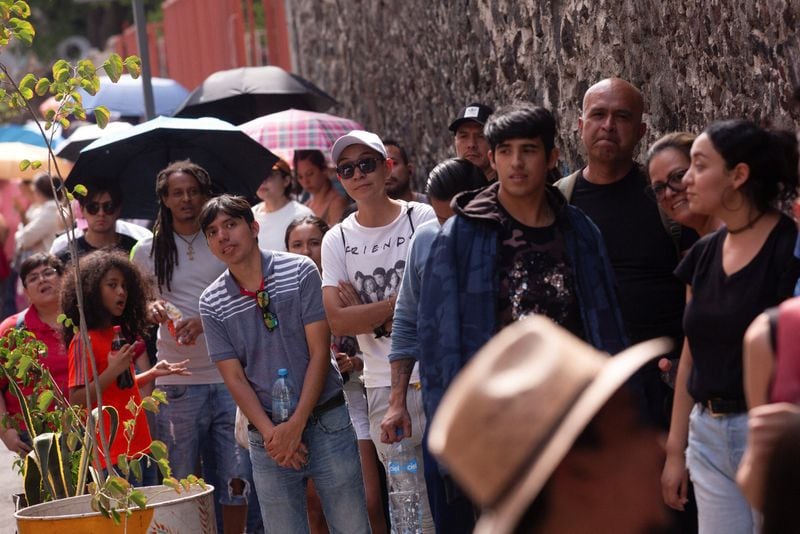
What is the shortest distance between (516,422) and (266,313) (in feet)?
13.8

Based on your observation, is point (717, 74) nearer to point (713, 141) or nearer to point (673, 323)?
point (673, 323)

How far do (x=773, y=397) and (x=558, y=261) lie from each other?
6.48 ft

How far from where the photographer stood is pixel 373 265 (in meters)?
6.91

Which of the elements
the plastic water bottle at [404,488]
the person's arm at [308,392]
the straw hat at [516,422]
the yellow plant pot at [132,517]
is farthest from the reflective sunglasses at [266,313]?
the straw hat at [516,422]

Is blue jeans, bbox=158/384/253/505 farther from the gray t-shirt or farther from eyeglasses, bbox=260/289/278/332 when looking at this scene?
eyeglasses, bbox=260/289/278/332

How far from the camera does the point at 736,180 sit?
486 cm

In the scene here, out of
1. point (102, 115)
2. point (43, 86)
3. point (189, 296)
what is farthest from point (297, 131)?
point (43, 86)

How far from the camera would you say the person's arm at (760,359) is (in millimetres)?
3559

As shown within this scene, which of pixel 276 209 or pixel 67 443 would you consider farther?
pixel 276 209

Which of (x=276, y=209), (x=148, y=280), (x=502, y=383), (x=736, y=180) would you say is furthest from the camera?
(x=276, y=209)

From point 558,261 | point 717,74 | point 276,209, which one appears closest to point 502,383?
point 558,261

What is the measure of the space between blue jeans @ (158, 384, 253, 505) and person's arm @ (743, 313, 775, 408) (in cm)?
439

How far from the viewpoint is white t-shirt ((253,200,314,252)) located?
9.62 m

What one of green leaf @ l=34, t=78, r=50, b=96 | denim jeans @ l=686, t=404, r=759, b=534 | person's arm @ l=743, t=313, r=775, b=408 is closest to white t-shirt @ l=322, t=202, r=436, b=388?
green leaf @ l=34, t=78, r=50, b=96
